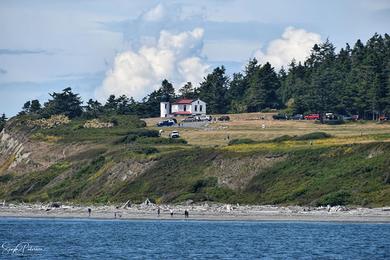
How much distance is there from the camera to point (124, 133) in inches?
5492

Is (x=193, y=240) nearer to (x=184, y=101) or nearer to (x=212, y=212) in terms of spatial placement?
(x=212, y=212)

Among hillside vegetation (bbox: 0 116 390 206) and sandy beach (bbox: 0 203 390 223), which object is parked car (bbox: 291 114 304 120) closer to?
hillside vegetation (bbox: 0 116 390 206)

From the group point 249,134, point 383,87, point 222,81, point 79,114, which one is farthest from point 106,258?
point 222,81

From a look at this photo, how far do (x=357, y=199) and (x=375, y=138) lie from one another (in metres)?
25.7

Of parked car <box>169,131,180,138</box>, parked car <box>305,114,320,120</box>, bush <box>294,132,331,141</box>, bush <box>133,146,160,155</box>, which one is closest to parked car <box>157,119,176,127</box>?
parked car <box>169,131,180,138</box>

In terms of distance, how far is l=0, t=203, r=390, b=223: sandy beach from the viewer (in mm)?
79688

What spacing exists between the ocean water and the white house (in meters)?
96.5

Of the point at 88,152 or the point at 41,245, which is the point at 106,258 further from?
→ the point at 88,152

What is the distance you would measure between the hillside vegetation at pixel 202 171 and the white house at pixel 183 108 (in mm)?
43092

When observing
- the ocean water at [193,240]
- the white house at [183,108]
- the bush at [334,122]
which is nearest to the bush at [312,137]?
the bush at [334,122]

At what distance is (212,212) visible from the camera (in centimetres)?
8619

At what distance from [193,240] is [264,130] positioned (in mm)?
72448

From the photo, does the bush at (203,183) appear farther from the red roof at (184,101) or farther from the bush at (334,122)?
the red roof at (184,101)

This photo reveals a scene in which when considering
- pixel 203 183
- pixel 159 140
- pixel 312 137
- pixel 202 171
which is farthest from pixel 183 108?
pixel 203 183
